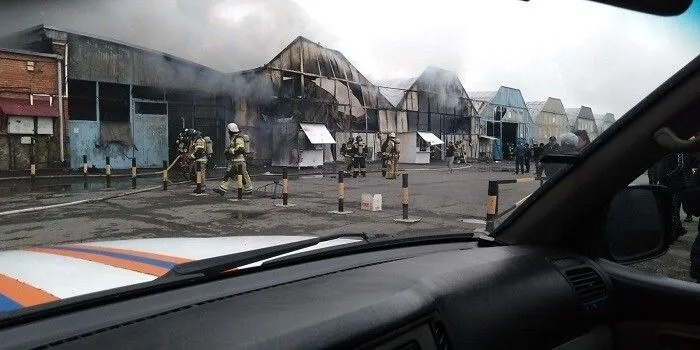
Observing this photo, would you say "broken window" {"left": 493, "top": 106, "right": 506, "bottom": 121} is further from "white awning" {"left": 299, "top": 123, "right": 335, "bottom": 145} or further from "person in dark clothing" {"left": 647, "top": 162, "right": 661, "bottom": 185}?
"white awning" {"left": 299, "top": 123, "right": 335, "bottom": 145}

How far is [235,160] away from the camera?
9.23 m

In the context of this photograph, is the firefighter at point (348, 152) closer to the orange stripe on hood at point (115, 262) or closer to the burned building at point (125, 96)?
the burned building at point (125, 96)

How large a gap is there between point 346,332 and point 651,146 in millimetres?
1029

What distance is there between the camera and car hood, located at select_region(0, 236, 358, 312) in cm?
112

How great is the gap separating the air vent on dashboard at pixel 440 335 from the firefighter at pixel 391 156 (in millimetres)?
13644

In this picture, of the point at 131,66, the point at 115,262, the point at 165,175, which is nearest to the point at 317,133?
the point at 165,175

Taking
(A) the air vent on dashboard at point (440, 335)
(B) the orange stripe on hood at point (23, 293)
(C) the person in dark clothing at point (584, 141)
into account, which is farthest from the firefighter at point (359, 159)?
(A) the air vent on dashboard at point (440, 335)

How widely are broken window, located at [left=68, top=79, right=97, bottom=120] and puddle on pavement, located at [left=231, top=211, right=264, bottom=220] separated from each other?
2.60 metres

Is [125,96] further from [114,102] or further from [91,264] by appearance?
[91,264]

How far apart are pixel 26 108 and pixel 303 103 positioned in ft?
40.9

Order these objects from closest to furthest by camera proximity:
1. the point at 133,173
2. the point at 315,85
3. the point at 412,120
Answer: the point at 133,173, the point at 315,85, the point at 412,120

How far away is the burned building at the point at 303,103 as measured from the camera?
34.1 ft

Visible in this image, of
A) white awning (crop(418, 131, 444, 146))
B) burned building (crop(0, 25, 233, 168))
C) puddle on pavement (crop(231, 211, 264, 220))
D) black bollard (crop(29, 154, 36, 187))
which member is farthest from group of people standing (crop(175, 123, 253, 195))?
white awning (crop(418, 131, 444, 146))

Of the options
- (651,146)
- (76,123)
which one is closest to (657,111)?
(651,146)
